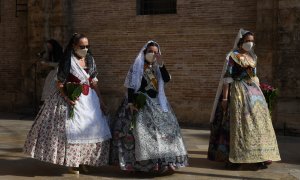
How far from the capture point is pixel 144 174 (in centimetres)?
635

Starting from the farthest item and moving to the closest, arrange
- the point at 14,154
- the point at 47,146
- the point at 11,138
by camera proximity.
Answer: the point at 11,138, the point at 14,154, the point at 47,146

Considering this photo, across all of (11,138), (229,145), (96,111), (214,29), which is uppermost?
(214,29)

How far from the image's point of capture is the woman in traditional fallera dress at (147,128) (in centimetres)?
611

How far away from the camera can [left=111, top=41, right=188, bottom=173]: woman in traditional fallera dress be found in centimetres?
611

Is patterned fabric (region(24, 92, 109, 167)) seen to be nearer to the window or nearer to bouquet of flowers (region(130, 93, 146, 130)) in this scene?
bouquet of flowers (region(130, 93, 146, 130))

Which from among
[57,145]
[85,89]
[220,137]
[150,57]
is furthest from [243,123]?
[57,145]

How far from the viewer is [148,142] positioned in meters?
6.09

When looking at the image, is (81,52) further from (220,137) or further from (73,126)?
(220,137)

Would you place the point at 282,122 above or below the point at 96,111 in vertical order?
below

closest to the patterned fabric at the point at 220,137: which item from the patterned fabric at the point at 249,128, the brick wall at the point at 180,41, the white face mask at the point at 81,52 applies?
the patterned fabric at the point at 249,128

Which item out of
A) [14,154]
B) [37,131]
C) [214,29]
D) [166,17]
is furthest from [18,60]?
[37,131]

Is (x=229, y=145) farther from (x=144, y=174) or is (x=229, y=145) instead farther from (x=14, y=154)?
(x=14, y=154)

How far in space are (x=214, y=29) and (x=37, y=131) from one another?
21.3ft

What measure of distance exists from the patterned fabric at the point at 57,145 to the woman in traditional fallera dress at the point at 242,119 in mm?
1682
